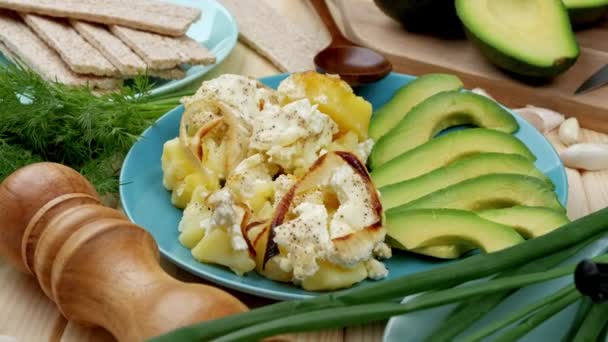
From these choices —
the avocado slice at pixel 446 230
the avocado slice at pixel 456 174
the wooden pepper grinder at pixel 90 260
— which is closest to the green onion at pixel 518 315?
the wooden pepper grinder at pixel 90 260

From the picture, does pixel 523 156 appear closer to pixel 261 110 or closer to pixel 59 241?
pixel 261 110

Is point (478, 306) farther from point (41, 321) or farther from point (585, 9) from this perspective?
point (585, 9)

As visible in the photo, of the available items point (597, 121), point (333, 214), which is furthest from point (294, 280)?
point (597, 121)

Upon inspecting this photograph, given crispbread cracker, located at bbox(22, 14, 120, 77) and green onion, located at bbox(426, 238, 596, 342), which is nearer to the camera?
green onion, located at bbox(426, 238, 596, 342)

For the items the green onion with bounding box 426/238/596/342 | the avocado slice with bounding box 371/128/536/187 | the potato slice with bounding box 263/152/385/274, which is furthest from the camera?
the avocado slice with bounding box 371/128/536/187

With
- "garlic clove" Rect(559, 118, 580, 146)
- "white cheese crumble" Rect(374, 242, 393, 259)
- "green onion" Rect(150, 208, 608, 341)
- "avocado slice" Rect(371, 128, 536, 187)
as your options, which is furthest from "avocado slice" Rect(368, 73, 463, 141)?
"green onion" Rect(150, 208, 608, 341)

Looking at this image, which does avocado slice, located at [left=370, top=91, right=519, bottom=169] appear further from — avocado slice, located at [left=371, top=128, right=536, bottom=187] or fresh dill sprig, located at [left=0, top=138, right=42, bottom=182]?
fresh dill sprig, located at [left=0, top=138, right=42, bottom=182]
